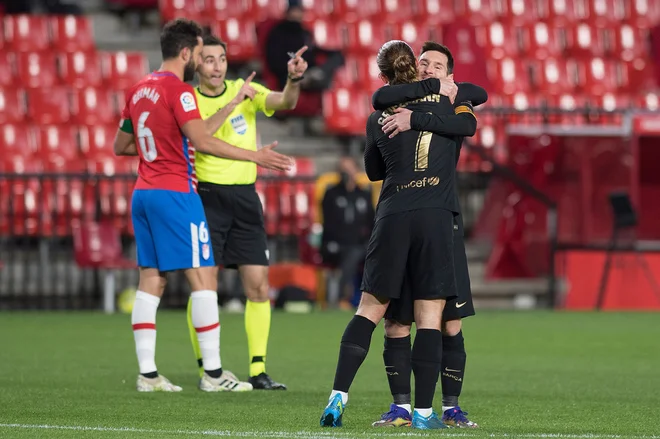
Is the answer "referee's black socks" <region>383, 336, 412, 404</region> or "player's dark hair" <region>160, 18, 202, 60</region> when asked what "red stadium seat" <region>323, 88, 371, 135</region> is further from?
"referee's black socks" <region>383, 336, 412, 404</region>

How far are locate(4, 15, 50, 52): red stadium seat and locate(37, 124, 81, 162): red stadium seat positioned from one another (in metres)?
2.18

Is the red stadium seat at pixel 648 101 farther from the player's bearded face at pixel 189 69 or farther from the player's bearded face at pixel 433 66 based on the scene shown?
the player's bearded face at pixel 433 66

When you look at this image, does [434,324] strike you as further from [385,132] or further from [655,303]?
[655,303]

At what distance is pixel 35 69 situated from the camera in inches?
773

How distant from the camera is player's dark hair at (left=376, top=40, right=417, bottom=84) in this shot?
630 cm

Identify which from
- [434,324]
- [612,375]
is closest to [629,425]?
[434,324]

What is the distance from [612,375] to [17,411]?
448cm

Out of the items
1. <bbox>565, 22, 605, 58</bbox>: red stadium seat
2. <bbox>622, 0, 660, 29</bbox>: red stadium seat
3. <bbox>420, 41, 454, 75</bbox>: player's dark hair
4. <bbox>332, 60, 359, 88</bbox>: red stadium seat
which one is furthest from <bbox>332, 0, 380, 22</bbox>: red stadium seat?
<bbox>420, 41, 454, 75</bbox>: player's dark hair

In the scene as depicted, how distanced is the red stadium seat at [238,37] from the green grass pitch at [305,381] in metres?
6.37

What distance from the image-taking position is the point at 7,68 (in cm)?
1941

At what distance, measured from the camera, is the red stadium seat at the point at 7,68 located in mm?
19250

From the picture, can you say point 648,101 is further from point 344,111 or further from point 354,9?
point 354,9

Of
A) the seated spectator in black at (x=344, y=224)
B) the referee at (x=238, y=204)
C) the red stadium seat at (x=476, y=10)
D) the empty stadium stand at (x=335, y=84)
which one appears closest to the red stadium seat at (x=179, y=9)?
the empty stadium stand at (x=335, y=84)

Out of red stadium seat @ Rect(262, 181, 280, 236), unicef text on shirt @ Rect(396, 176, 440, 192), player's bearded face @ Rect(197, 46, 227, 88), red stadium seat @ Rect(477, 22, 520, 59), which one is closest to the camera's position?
unicef text on shirt @ Rect(396, 176, 440, 192)
